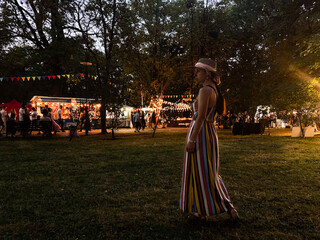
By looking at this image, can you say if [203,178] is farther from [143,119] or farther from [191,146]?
[143,119]

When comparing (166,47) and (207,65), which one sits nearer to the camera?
(207,65)

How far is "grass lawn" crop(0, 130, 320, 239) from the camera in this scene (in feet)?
8.87

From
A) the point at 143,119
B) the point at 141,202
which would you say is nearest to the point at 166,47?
the point at 143,119

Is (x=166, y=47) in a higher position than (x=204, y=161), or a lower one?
higher

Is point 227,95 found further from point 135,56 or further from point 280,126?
point 280,126

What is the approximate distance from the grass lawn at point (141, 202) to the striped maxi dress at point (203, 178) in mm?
274

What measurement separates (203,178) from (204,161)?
7.3 inches

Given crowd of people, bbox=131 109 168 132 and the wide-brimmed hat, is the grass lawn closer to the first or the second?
the wide-brimmed hat

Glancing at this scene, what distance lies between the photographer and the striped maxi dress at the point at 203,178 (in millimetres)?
2676

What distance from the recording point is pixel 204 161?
8.86ft

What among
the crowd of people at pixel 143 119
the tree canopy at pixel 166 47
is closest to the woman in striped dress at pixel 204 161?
the tree canopy at pixel 166 47

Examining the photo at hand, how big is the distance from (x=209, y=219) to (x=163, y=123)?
24160 millimetres

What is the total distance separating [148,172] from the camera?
18.3 ft

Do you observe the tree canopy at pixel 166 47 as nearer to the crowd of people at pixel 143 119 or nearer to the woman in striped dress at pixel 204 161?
the crowd of people at pixel 143 119
